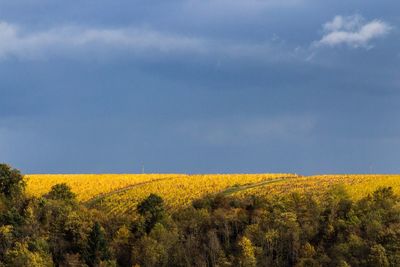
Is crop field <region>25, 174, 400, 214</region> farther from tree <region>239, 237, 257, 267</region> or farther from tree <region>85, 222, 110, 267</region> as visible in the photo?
tree <region>239, 237, 257, 267</region>

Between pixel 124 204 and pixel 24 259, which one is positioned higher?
pixel 124 204

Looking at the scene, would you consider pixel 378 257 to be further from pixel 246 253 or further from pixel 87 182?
pixel 87 182

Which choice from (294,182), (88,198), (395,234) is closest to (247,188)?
(294,182)

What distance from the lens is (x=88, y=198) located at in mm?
151125

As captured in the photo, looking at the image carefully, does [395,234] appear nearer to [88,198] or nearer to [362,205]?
[362,205]

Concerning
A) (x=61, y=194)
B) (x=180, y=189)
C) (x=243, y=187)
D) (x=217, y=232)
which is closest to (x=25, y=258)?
(x=61, y=194)

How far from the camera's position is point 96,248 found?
383 ft

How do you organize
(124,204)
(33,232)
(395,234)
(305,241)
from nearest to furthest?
(395,234) → (305,241) → (33,232) → (124,204)

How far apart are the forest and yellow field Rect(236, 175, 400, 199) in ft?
15.3

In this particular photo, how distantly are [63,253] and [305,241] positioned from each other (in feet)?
139

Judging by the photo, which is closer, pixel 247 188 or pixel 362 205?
pixel 362 205

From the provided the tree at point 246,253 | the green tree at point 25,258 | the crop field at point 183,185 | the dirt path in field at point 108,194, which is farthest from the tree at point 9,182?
the tree at point 246,253

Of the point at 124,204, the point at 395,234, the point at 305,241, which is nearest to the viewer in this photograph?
the point at 395,234

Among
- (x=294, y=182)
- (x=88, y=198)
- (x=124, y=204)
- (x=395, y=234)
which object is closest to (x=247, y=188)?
(x=294, y=182)
